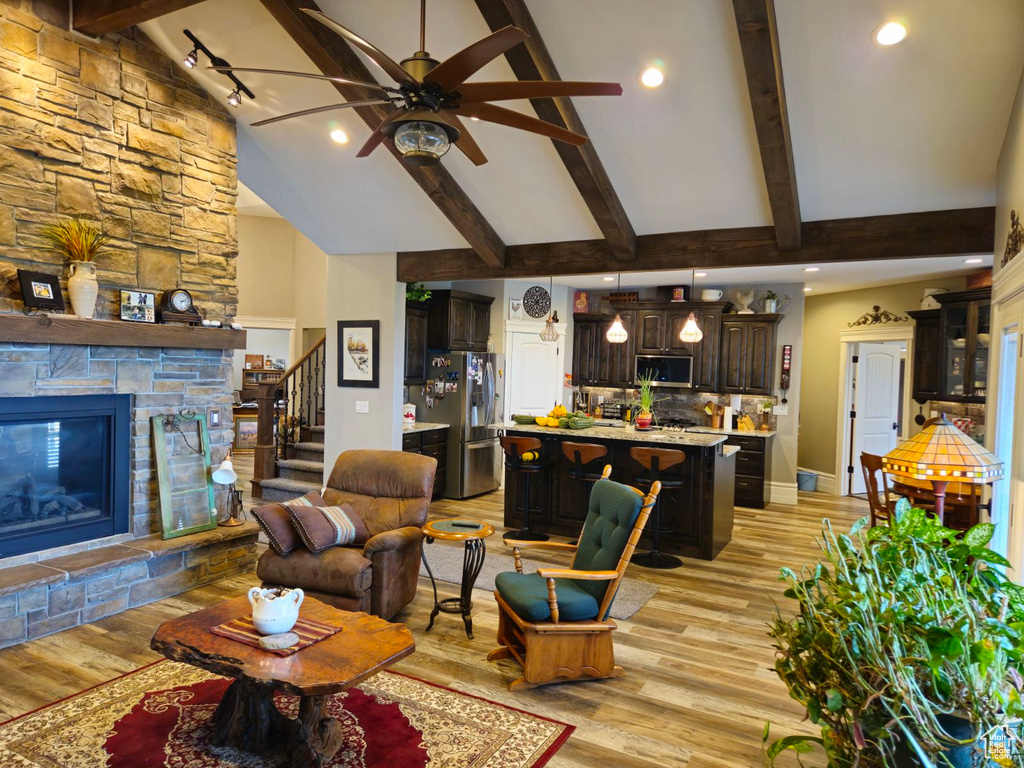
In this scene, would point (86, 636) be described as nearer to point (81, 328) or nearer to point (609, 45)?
point (81, 328)

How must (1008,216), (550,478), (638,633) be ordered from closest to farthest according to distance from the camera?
(1008,216) < (638,633) < (550,478)

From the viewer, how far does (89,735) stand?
9.14 feet

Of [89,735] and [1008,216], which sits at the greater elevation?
[1008,216]

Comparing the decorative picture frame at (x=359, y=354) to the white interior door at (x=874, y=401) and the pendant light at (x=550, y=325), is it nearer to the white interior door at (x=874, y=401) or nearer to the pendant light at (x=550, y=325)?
the pendant light at (x=550, y=325)

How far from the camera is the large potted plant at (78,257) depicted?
405 centimetres

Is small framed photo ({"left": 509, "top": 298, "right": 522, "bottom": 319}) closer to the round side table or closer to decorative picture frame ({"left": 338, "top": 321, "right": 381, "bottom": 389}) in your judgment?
decorative picture frame ({"left": 338, "top": 321, "right": 381, "bottom": 389})

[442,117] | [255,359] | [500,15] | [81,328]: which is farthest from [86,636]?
[255,359]

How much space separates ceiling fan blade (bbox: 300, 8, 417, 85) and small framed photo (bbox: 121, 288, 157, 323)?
2703 mm

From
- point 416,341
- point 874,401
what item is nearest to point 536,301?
point 416,341

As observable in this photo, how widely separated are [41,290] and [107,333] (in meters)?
0.43

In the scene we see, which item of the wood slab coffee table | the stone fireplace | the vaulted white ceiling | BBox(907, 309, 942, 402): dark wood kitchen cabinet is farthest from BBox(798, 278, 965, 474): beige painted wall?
the wood slab coffee table

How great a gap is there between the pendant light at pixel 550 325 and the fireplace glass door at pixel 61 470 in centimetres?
459

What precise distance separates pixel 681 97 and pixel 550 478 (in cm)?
370

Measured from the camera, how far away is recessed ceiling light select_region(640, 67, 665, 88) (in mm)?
3959
